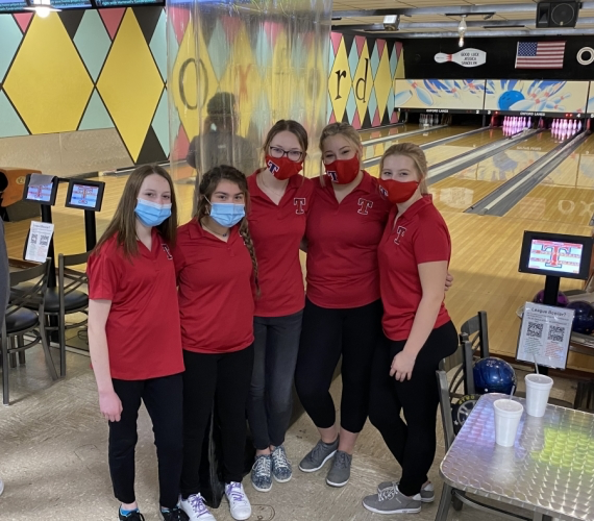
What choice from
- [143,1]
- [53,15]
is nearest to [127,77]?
[53,15]

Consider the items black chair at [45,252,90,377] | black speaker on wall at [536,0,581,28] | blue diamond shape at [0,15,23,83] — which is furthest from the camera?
blue diamond shape at [0,15,23,83]

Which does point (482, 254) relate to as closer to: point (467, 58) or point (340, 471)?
point (340, 471)

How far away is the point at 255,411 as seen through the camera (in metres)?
2.01

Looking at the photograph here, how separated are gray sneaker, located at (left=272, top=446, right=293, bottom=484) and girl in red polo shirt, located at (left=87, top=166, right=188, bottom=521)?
46 centimetres

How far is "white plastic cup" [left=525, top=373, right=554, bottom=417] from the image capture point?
150cm

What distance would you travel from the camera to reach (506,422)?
1410mm

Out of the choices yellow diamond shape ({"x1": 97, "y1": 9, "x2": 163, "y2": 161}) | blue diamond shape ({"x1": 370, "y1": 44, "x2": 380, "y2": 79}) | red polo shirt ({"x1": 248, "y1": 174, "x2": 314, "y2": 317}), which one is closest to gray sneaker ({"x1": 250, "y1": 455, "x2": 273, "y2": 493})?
→ red polo shirt ({"x1": 248, "y1": 174, "x2": 314, "y2": 317})

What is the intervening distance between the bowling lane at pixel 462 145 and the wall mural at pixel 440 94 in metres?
0.92

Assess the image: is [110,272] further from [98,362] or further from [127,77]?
[127,77]

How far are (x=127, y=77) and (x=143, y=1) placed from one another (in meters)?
4.79

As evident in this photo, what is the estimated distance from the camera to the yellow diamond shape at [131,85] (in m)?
8.26

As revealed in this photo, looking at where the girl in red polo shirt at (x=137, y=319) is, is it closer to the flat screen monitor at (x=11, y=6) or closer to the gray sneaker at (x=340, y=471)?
the gray sneaker at (x=340, y=471)

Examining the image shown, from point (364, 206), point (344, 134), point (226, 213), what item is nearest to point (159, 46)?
point (344, 134)

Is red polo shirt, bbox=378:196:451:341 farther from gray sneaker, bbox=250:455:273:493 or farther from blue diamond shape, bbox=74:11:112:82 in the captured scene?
blue diamond shape, bbox=74:11:112:82
